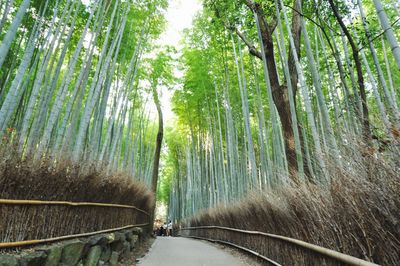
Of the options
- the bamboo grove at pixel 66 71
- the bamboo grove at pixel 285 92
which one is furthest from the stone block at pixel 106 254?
the bamboo grove at pixel 285 92

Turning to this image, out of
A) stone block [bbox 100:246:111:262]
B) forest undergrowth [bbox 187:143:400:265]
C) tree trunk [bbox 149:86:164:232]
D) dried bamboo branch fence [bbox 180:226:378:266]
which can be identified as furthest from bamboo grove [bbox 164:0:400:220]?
stone block [bbox 100:246:111:262]

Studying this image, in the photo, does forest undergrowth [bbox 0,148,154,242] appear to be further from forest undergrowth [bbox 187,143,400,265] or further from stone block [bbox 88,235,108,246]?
forest undergrowth [bbox 187,143,400,265]

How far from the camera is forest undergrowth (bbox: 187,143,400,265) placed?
4.63 feet

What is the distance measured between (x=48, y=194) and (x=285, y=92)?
4354 mm

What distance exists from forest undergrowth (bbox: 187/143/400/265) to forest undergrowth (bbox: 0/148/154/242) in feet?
7.50

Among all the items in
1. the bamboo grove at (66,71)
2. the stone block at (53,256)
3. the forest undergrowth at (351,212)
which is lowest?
the stone block at (53,256)

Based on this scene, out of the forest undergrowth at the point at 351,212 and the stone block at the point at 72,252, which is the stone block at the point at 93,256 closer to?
the stone block at the point at 72,252

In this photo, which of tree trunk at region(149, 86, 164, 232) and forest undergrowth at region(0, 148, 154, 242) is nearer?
forest undergrowth at region(0, 148, 154, 242)

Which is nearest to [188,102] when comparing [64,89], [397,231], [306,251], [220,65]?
[220,65]

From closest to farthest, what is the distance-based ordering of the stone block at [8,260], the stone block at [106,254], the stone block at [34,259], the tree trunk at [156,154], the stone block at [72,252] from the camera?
the stone block at [8,260] → the stone block at [34,259] → the stone block at [72,252] → the stone block at [106,254] → the tree trunk at [156,154]

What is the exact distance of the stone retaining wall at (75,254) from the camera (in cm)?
180

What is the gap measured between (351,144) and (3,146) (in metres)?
2.56

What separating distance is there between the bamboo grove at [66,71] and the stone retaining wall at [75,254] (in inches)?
31.3

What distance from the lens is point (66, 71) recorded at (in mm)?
4324
